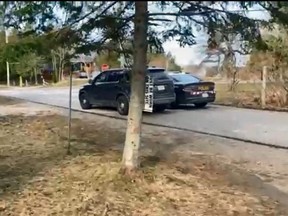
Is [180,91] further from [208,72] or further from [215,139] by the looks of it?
[208,72]

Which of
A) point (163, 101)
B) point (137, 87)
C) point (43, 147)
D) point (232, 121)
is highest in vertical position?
point (137, 87)

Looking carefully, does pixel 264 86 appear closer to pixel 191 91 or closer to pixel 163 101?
pixel 191 91

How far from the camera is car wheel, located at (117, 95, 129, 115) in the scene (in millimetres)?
15281

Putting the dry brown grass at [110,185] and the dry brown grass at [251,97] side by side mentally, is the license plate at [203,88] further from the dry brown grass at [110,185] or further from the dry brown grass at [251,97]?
the dry brown grass at [110,185]

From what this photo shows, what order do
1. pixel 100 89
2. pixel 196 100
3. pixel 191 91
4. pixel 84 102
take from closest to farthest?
pixel 100 89 < pixel 191 91 < pixel 196 100 < pixel 84 102

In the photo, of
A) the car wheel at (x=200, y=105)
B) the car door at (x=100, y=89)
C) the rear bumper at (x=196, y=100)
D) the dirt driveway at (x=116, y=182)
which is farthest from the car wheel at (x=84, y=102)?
the dirt driveway at (x=116, y=182)

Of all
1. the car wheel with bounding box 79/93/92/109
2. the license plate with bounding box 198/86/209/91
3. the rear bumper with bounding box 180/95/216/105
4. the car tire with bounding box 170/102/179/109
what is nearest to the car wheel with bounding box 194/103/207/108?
the rear bumper with bounding box 180/95/216/105

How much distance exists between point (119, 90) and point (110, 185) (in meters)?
10.3

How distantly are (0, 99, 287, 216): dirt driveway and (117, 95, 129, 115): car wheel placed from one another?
18.8 ft

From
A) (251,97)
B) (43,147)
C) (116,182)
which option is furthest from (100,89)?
(116,182)

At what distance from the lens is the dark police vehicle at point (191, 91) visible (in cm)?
1698

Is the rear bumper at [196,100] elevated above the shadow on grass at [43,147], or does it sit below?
above

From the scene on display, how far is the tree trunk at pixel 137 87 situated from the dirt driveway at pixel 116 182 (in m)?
0.26

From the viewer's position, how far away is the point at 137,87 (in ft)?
19.4
